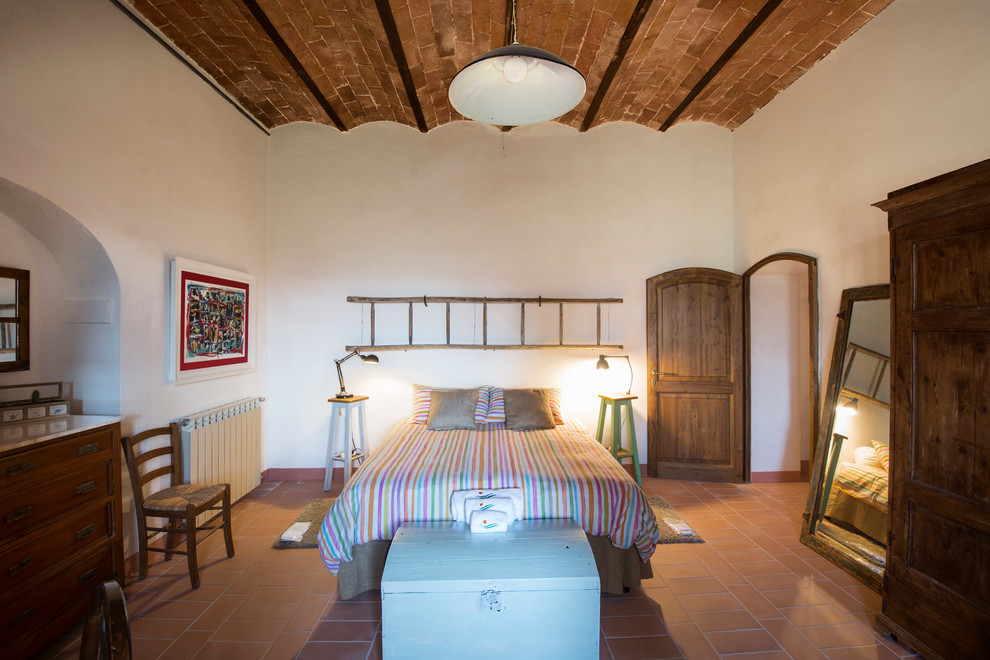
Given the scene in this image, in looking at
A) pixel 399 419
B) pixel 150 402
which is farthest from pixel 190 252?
pixel 399 419

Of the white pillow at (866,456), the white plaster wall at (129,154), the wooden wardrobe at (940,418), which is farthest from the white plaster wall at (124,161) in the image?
the white pillow at (866,456)

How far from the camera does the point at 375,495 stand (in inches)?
95.7

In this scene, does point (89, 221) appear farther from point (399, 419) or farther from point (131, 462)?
point (399, 419)

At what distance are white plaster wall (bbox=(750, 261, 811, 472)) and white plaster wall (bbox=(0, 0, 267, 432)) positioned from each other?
461 cm

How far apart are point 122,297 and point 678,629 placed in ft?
11.4

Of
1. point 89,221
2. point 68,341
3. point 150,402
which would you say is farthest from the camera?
point 150,402

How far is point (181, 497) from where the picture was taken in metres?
2.60

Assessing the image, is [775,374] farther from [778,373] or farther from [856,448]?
[856,448]

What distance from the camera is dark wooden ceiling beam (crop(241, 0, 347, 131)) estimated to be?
2678 mm

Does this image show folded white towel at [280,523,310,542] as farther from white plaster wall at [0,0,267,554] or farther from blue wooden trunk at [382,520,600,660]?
blue wooden trunk at [382,520,600,660]

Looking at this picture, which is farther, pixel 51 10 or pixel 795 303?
pixel 795 303

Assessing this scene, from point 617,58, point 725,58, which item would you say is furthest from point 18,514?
point 725,58

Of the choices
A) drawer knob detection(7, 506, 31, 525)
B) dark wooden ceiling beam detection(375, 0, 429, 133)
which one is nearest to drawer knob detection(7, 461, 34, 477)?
drawer knob detection(7, 506, 31, 525)

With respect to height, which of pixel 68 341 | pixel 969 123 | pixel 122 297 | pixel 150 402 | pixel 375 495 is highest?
pixel 969 123
